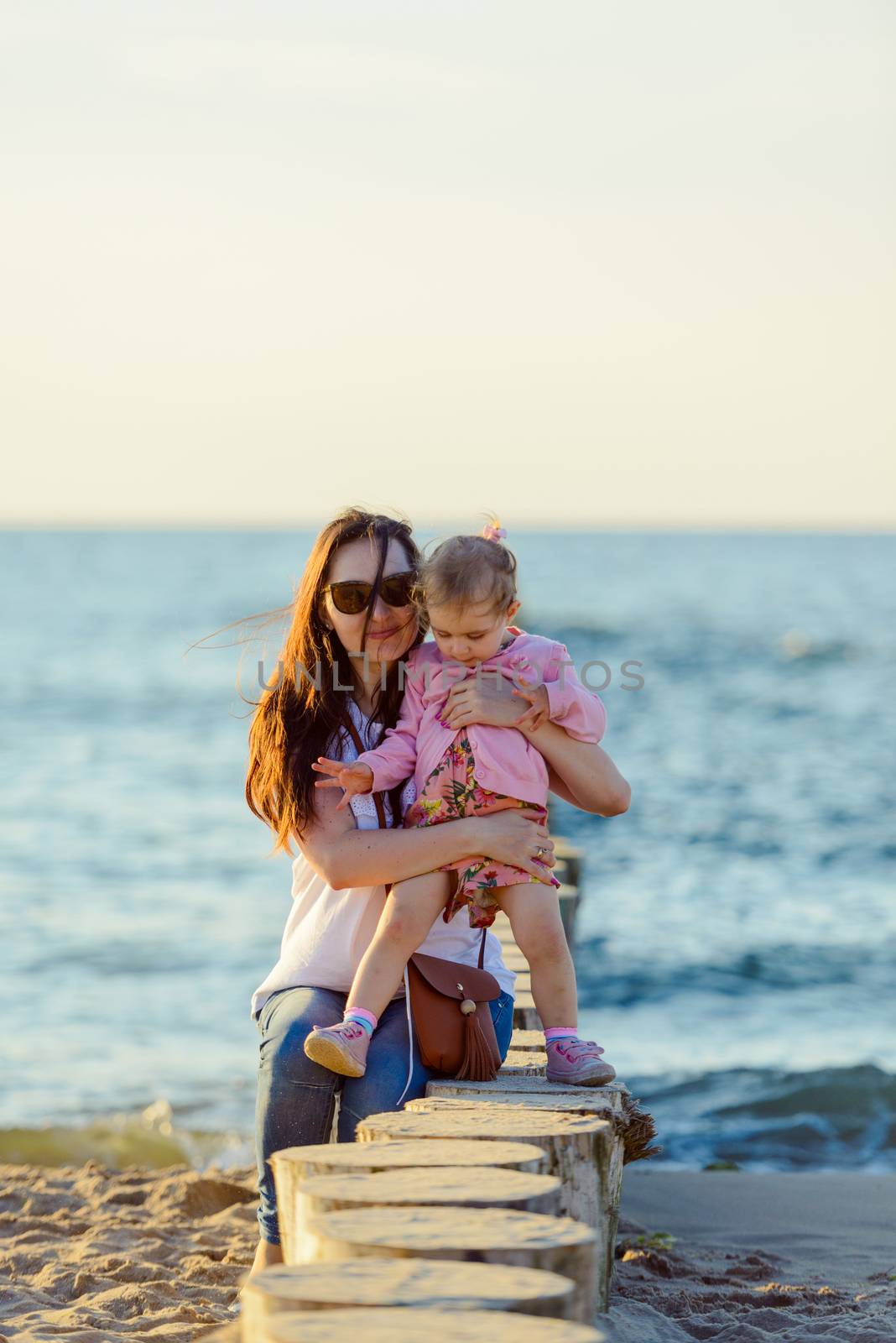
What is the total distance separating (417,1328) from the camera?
1721 mm

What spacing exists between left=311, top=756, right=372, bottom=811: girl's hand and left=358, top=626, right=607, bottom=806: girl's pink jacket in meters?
0.03

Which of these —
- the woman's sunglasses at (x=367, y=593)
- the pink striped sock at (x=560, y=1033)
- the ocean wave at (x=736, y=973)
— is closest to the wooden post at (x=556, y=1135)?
the pink striped sock at (x=560, y=1033)

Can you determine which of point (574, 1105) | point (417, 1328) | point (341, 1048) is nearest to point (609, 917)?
point (341, 1048)

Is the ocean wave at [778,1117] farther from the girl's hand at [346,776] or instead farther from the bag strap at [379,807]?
the girl's hand at [346,776]

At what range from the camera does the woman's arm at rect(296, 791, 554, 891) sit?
329cm

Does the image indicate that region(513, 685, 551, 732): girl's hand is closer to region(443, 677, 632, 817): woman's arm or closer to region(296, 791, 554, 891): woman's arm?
region(443, 677, 632, 817): woman's arm

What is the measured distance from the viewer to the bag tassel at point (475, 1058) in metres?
3.18

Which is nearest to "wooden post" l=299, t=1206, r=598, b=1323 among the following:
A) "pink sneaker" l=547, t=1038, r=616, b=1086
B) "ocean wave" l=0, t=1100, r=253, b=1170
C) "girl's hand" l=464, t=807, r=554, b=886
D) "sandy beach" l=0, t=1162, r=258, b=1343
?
"pink sneaker" l=547, t=1038, r=616, b=1086

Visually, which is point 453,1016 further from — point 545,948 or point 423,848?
point 423,848

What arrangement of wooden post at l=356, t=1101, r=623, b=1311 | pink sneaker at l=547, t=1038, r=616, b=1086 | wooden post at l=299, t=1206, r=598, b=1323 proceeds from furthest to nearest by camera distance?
pink sneaker at l=547, t=1038, r=616, b=1086
wooden post at l=356, t=1101, r=623, b=1311
wooden post at l=299, t=1206, r=598, b=1323

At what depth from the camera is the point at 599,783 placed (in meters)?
3.52

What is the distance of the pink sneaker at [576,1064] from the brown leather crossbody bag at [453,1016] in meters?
0.13

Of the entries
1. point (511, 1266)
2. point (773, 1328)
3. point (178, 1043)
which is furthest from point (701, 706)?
point (511, 1266)

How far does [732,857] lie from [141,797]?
623cm
